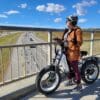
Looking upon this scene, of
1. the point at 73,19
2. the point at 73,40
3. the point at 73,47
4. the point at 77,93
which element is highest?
the point at 73,19

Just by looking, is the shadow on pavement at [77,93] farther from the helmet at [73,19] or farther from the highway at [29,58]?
the helmet at [73,19]

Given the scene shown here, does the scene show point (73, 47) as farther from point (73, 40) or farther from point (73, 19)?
point (73, 19)

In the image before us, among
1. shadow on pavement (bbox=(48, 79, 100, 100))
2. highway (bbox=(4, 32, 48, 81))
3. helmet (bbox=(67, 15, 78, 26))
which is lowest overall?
shadow on pavement (bbox=(48, 79, 100, 100))

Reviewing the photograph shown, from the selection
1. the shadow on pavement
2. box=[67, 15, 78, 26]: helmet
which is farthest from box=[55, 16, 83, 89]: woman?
the shadow on pavement

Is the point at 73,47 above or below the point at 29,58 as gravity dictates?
above

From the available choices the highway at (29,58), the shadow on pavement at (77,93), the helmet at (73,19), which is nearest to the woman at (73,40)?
the helmet at (73,19)

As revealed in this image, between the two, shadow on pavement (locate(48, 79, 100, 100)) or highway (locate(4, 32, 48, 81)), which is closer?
shadow on pavement (locate(48, 79, 100, 100))

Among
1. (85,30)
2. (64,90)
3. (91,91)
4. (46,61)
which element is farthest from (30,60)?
(85,30)

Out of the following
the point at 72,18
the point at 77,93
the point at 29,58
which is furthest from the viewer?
the point at 29,58

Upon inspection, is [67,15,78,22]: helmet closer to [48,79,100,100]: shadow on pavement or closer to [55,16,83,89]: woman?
[55,16,83,89]: woman

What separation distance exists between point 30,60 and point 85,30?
247 cm

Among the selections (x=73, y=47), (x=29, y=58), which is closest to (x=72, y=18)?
(x=73, y=47)

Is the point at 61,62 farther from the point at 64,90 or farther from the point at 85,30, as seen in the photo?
the point at 85,30

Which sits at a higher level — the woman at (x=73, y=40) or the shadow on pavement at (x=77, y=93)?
the woman at (x=73, y=40)
